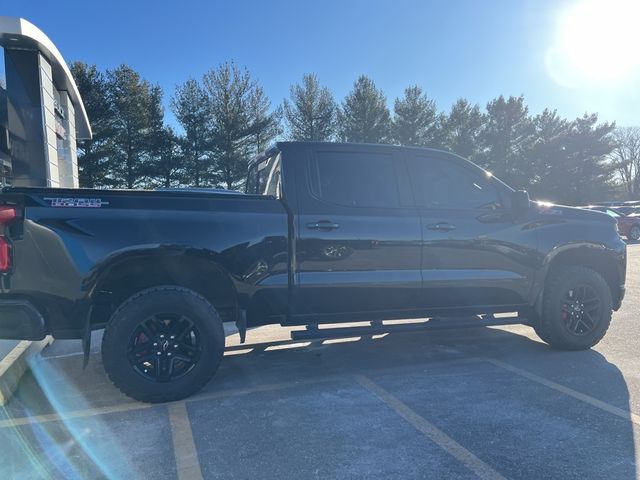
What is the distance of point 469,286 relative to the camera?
15.7 feet

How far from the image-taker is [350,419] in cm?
363

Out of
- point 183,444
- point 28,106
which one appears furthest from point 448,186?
point 28,106

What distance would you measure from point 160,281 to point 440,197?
8.74ft

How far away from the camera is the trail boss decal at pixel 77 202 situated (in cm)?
367

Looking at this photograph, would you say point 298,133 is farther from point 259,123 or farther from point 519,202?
point 519,202

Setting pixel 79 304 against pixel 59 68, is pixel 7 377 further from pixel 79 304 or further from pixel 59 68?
pixel 59 68

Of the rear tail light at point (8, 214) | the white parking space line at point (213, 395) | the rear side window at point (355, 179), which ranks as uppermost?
the rear side window at point (355, 179)

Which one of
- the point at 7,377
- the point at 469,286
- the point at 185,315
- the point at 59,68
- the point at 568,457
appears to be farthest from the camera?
the point at 59,68

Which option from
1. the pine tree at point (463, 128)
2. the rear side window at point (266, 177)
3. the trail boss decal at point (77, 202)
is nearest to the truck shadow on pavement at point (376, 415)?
the trail boss decal at point (77, 202)

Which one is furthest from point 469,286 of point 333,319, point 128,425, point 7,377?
point 7,377

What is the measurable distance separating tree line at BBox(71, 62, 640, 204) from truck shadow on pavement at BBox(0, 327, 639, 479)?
76.0 feet

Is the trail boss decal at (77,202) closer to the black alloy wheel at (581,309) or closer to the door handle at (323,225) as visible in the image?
the door handle at (323,225)

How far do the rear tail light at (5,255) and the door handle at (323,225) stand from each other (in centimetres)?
221

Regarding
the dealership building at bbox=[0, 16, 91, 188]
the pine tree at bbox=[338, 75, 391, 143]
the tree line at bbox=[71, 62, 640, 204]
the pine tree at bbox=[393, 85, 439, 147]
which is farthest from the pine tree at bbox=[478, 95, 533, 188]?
the dealership building at bbox=[0, 16, 91, 188]
